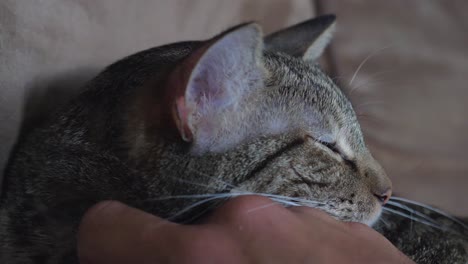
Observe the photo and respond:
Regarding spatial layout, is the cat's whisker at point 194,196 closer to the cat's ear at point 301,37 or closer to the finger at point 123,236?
the finger at point 123,236

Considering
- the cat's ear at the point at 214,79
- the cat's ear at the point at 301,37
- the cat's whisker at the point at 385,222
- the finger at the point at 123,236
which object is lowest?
the cat's whisker at the point at 385,222

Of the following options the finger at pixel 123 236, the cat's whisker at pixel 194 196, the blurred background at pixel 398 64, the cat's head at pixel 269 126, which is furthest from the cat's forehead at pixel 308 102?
the blurred background at pixel 398 64

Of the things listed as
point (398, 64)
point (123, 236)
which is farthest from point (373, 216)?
point (398, 64)

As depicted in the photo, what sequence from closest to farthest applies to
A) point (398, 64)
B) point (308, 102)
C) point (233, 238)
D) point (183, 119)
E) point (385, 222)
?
1. point (233, 238)
2. point (183, 119)
3. point (308, 102)
4. point (385, 222)
5. point (398, 64)

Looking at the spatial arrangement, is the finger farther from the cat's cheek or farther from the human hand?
the cat's cheek

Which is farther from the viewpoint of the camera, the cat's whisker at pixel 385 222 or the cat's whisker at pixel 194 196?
the cat's whisker at pixel 385 222

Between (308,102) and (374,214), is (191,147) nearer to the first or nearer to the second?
(308,102)
